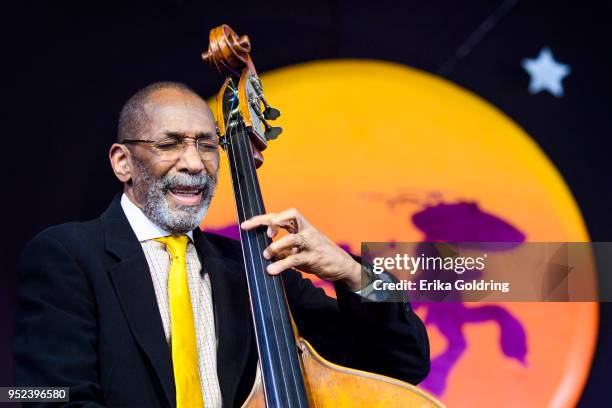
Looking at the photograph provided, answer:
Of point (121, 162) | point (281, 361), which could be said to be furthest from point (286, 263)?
point (121, 162)

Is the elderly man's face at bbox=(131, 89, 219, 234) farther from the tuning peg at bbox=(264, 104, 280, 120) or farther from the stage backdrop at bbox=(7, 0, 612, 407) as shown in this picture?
the stage backdrop at bbox=(7, 0, 612, 407)

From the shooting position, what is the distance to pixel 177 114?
1.61 metres

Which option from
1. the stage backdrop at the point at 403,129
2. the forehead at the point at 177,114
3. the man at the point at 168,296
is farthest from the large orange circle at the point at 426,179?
the forehead at the point at 177,114

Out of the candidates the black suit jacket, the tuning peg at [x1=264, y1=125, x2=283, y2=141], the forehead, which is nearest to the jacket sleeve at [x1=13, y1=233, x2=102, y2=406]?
the black suit jacket

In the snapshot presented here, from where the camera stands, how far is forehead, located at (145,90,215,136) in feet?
5.26

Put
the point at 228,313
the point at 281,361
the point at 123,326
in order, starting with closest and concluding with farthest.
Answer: the point at 281,361, the point at 123,326, the point at 228,313

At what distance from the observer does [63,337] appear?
132 centimetres

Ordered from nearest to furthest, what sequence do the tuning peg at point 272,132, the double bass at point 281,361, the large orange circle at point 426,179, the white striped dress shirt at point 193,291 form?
1. the double bass at point 281,361
2. the white striped dress shirt at point 193,291
3. the tuning peg at point 272,132
4. the large orange circle at point 426,179

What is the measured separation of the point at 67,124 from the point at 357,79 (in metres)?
1.02

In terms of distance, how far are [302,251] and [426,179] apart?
96 cm

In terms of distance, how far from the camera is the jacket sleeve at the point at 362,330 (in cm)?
161

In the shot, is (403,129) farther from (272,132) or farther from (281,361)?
(281,361)

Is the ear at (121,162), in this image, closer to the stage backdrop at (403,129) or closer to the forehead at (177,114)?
the forehead at (177,114)

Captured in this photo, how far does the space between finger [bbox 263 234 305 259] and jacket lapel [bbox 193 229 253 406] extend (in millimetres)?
264
